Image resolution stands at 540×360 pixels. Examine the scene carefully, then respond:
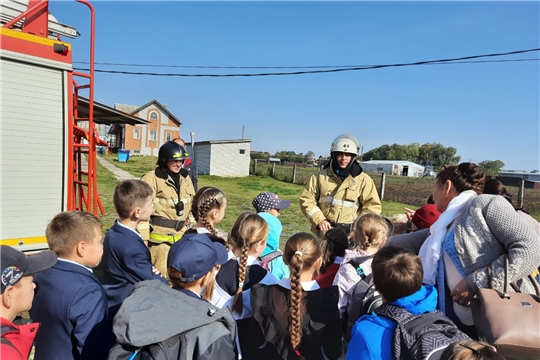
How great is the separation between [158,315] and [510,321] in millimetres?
1752

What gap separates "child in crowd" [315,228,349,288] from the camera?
2.88m

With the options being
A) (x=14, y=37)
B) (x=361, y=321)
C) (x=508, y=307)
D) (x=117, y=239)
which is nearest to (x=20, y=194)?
(x=14, y=37)

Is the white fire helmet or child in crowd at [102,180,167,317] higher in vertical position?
A: the white fire helmet

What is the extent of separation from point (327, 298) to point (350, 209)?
2289 millimetres

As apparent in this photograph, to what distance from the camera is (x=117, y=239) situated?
103 inches

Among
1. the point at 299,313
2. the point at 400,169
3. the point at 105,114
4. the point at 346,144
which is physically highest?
the point at 105,114

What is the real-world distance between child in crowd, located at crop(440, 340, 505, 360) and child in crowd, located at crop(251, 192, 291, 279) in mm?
1722

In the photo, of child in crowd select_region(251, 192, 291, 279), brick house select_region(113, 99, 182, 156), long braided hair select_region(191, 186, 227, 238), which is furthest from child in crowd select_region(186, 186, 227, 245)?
brick house select_region(113, 99, 182, 156)

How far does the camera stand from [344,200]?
4449 millimetres

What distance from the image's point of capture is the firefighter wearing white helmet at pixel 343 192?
443 cm

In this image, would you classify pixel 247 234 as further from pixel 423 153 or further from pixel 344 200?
pixel 423 153

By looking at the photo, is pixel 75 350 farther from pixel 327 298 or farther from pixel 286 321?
pixel 327 298

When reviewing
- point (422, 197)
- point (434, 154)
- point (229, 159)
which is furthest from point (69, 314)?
point (434, 154)

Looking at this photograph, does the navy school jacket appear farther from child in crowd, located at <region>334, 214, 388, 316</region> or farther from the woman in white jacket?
the woman in white jacket
